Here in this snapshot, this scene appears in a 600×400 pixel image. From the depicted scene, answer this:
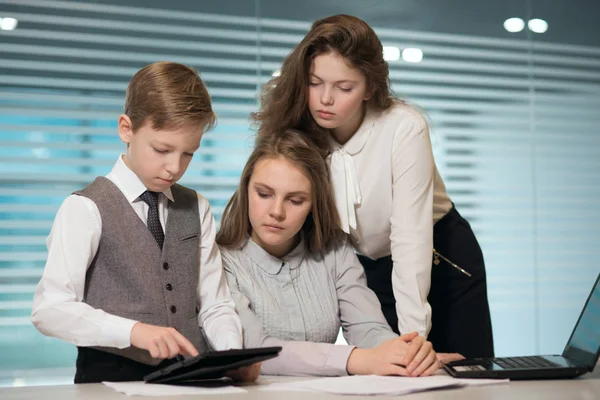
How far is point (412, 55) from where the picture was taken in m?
4.21

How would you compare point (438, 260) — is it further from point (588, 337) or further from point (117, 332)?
point (117, 332)

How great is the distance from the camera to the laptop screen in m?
1.29

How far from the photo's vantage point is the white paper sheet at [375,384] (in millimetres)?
1150

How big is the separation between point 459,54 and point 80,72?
2056 millimetres

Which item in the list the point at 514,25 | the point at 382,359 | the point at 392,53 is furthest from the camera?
the point at 514,25

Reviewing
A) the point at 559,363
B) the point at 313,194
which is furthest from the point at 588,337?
the point at 313,194

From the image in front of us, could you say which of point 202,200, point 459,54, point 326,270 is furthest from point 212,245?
point 459,54

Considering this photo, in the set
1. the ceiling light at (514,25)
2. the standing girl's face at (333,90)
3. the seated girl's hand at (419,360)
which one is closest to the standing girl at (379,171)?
the standing girl's face at (333,90)

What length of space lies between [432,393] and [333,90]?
0.75 m

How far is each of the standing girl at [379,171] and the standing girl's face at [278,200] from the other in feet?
0.33

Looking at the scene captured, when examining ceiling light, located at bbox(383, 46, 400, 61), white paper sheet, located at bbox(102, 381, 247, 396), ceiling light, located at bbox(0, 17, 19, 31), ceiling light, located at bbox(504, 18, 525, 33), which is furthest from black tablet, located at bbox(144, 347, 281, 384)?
ceiling light, located at bbox(504, 18, 525, 33)

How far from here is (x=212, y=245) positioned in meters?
1.59

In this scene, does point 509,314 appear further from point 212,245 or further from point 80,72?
point 212,245

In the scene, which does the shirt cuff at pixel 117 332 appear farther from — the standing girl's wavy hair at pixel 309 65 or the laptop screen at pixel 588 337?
the laptop screen at pixel 588 337
